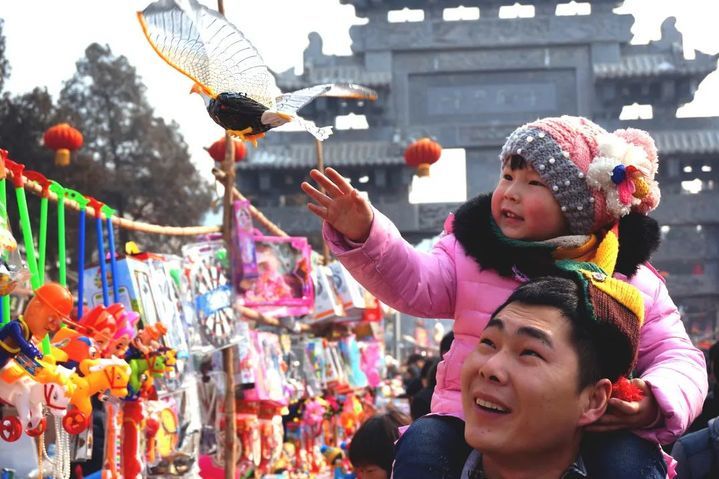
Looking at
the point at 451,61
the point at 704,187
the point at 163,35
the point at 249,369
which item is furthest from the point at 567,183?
the point at 704,187

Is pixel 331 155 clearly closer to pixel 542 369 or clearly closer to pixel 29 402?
pixel 29 402

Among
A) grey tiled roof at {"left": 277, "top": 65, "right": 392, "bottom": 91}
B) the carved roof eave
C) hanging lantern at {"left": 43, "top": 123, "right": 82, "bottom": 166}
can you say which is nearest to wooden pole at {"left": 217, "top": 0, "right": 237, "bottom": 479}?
hanging lantern at {"left": 43, "top": 123, "right": 82, "bottom": 166}

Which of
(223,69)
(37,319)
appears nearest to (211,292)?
(37,319)

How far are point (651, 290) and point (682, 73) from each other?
87.8ft

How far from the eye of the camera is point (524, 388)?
176 cm

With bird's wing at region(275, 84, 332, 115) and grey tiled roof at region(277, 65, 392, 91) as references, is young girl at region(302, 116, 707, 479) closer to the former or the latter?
bird's wing at region(275, 84, 332, 115)

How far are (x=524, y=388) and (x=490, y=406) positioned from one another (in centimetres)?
6

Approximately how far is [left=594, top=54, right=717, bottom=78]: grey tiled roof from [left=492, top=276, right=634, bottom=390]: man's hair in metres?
26.3

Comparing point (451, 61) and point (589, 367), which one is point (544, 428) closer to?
point (589, 367)

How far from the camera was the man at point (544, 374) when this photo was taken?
177cm

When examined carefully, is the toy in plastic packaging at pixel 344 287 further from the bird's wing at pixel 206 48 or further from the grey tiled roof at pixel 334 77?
the grey tiled roof at pixel 334 77


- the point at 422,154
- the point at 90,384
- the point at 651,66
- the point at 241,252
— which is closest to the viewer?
the point at 90,384

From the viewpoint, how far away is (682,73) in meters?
27.6

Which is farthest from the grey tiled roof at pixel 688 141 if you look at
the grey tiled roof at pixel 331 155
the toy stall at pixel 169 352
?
the toy stall at pixel 169 352
